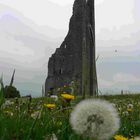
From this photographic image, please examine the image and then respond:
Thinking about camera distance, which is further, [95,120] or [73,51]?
[73,51]

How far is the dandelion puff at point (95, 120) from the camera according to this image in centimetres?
227

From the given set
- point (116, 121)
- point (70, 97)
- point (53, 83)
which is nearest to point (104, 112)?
point (116, 121)

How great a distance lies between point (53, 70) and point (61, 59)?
1.08 m

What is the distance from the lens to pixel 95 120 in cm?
230

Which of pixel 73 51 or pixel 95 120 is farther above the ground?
pixel 73 51

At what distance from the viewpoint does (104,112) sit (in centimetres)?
242

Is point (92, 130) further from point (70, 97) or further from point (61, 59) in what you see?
point (61, 59)

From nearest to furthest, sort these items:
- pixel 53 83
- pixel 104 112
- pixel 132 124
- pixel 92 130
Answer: pixel 92 130 → pixel 104 112 → pixel 132 124 → pixel 53 83

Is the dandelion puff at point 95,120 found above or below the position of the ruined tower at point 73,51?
below

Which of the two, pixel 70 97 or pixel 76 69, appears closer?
pixel 70 97

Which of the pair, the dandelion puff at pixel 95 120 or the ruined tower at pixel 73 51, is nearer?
the dandelion puff at pixel 95 120

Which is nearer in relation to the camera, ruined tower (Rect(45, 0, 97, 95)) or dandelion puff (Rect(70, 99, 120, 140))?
dandelion puff (Rect(70, 99, 120, 140))

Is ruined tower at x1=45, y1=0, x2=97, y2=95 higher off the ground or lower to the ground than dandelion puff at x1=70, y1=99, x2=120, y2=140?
higher

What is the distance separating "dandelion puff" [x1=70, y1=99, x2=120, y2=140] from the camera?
7.43ft
